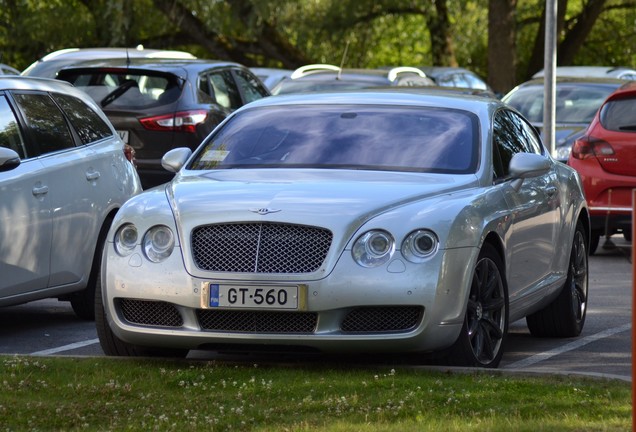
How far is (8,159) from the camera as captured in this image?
9.21m

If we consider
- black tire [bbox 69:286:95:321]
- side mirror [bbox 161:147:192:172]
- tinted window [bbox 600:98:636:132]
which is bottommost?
tinted window [bbox 600:98:636:132]

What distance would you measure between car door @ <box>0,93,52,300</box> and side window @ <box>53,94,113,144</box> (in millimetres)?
741

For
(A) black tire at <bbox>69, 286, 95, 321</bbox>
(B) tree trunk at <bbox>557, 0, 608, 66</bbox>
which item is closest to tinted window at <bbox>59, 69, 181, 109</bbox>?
(A) black tire at <bbox>69, 286, 95, 321</bbox>

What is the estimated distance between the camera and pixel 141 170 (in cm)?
1586

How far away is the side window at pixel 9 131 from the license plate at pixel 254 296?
2.74 meters

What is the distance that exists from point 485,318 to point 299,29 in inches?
1280

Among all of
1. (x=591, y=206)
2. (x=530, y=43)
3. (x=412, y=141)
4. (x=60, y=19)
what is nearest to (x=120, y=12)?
(x=60, y=19)

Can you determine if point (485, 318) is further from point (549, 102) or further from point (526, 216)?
point (549, 102)

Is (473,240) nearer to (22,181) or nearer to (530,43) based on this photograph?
(22,181)

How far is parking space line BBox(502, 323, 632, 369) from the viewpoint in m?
8.70

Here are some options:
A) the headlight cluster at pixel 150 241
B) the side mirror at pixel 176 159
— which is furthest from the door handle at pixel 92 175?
the headlight cluster at pixel 150 241

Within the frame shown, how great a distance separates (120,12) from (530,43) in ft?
47.7

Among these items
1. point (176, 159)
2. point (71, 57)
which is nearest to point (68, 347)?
point (176, 159)

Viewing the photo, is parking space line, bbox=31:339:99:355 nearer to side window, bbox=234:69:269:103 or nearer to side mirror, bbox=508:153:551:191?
side mirror, bbox=508:153:551:191
